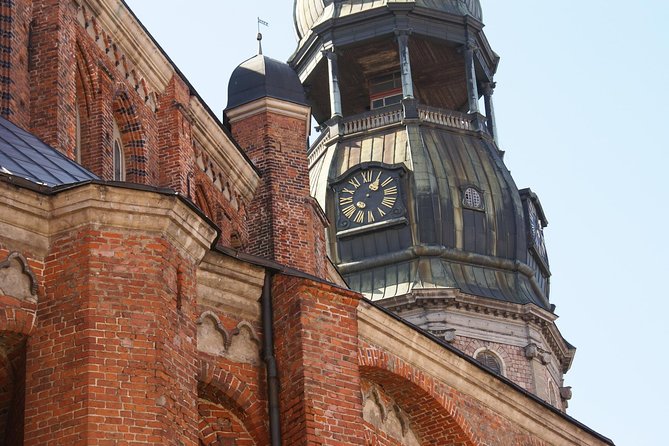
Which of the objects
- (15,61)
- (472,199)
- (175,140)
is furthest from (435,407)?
(472,199)

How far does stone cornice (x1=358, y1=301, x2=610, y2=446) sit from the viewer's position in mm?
20391

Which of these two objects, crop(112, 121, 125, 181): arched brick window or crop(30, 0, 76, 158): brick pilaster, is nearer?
crop(30, 0, 76, 158): brick pilaster

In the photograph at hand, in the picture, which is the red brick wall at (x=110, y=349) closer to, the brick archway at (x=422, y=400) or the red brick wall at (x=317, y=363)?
the red brick wall at (x=317, y=363)

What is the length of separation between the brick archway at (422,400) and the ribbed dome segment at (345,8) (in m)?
35.3

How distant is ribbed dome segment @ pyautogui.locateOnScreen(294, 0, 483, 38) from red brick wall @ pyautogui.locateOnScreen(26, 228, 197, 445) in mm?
40187

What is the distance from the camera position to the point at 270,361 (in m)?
18.6

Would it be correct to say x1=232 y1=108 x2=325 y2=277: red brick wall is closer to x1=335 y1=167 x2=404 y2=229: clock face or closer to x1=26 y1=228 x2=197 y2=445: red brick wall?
x1=26 y1=228 x2=197 y2=445: red brick wall

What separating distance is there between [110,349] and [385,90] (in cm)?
4249

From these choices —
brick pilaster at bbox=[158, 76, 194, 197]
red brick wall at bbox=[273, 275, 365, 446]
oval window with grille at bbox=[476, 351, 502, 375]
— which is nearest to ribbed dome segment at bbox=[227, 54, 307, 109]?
brick pilaster at bbox=[158, 76, 194, 197]

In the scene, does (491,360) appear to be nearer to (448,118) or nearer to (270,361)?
(448,118)

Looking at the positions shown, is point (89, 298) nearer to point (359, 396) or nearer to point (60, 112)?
point (359, 396)

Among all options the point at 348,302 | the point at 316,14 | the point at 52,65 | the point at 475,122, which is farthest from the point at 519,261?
the point at 348,302

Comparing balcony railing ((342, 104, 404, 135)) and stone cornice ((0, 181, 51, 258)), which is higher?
balcony railing ((342, 104, 404, 135))

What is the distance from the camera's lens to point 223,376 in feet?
60.0
